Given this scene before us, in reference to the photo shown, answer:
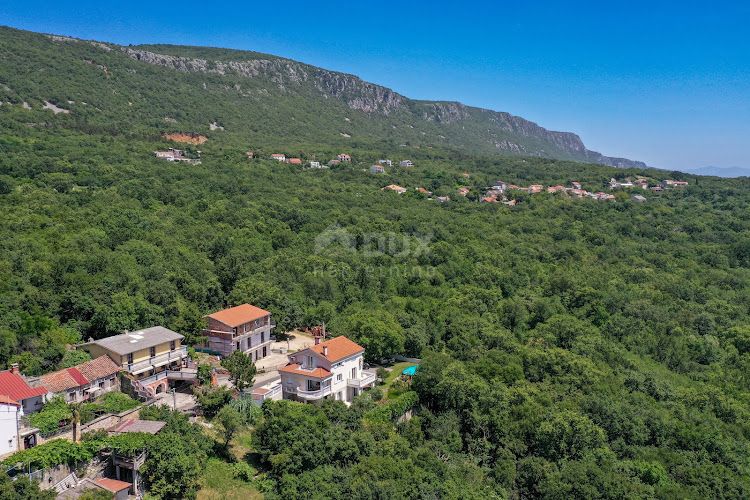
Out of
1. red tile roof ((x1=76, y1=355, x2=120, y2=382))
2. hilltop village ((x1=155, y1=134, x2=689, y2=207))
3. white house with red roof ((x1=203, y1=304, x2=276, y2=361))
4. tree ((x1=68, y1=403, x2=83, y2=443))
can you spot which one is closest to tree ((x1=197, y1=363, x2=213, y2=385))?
red tile roof ((x1=76, y1=355, x2=120, y2=382))

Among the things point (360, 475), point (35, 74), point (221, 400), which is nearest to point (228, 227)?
point (221, 400)

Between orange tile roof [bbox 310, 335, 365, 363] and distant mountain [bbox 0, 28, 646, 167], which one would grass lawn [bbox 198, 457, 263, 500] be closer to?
orange tile roof [bbox 310, 335, 365, 363]

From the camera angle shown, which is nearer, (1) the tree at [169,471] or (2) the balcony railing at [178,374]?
(1) the tree at [169,471]

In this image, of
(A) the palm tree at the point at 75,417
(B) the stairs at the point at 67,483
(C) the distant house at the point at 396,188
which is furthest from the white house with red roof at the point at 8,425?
(C) the distant house at the point at 396,188

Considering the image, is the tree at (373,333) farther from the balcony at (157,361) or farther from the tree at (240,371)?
the balcony at (157,361)

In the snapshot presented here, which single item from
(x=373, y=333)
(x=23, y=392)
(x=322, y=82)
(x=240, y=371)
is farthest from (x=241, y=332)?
(x=322, y=82)

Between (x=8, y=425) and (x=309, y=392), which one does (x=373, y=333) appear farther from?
(x=8, y=425)

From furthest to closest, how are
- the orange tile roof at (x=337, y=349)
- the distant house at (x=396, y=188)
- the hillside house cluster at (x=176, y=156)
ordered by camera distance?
1. the distant house at (x=396, y=188)
2. the hillside house cluster at (x=176, y=156)
3. the orange tile roof at (x=337, y=349)

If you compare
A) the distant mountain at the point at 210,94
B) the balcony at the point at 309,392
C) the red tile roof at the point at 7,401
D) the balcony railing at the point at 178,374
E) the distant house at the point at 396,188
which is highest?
the distant mountain at the point at 210,94
